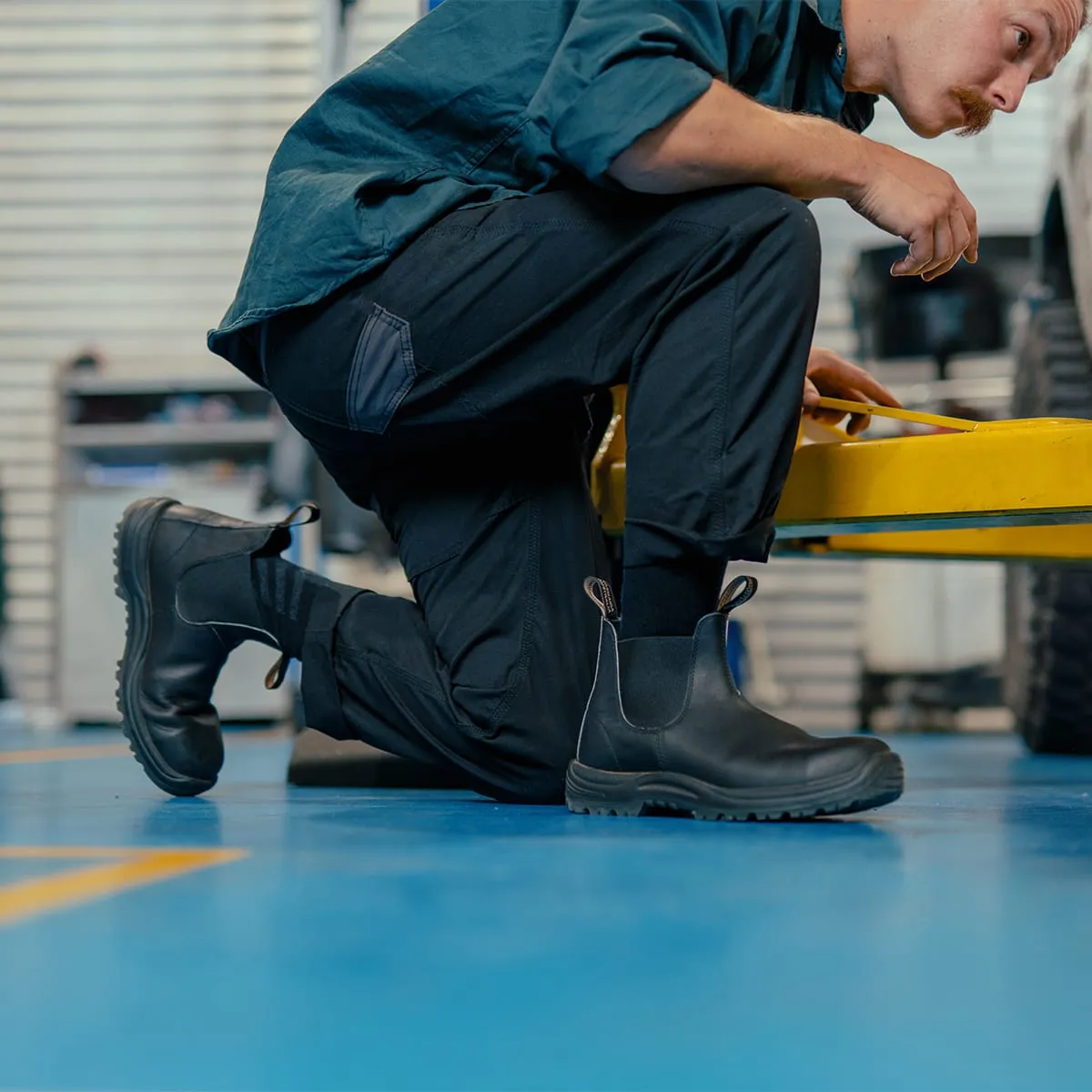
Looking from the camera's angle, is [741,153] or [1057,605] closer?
[741,153]

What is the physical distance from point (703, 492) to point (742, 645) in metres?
4.01

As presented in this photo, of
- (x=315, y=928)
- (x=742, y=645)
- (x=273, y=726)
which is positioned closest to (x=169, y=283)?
(x=273, y=726)

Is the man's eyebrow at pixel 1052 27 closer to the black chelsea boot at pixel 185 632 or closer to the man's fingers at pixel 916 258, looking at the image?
the man's fingers at pixel 916 258

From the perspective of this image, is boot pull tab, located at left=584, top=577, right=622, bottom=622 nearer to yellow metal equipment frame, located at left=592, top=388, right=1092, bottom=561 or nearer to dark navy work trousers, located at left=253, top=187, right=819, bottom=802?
dark navy work trousers, located at left=253, top=187, right=819, bottom=802

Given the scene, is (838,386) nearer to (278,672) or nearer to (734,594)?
(734,594)

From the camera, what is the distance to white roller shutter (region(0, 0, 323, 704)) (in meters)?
5.87

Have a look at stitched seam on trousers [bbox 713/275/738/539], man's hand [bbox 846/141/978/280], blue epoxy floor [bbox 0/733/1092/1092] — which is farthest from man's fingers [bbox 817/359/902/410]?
blue epoxy floor [bbox 0/733/1092/1092]

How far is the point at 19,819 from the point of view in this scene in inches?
58.4

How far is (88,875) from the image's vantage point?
1.04 m

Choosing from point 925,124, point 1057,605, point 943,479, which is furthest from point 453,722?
point 1057,605

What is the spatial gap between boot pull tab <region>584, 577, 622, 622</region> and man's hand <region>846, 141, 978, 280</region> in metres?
0.43

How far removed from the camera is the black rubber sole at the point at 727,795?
1.26m

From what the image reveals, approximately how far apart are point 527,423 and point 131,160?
4923 millimetres

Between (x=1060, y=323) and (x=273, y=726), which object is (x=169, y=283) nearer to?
(x=273, y=726)
